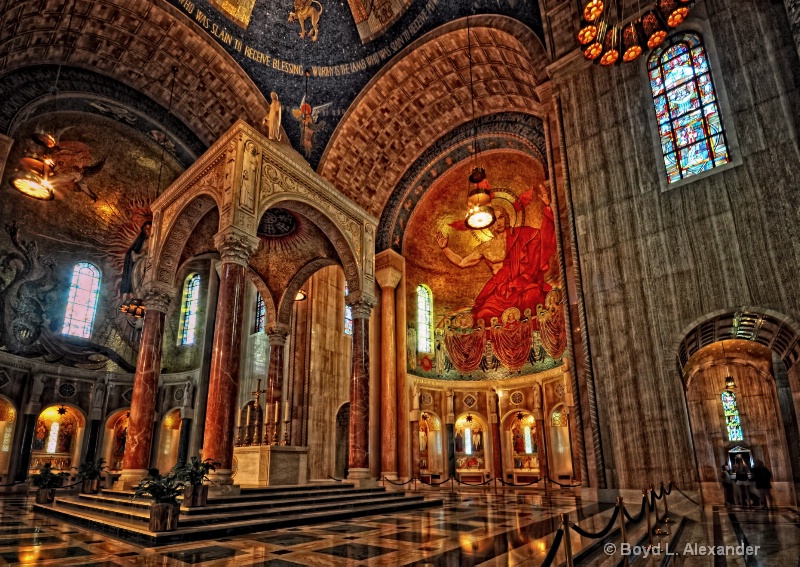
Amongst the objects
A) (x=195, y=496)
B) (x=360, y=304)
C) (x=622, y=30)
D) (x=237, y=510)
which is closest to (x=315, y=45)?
(x=360, y=304)

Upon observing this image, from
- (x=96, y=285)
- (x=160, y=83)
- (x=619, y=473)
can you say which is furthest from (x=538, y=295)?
(x=96, y=285)

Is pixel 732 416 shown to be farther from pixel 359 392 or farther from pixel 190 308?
pixel 190 308

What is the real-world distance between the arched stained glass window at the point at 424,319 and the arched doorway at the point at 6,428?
45.3 ft

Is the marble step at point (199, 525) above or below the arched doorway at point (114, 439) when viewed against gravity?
below

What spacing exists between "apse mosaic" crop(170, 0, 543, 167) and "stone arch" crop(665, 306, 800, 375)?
443 inches

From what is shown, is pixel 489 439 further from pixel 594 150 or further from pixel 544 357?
pixel 594 150

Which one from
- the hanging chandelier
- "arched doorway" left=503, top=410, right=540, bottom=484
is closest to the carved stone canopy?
the hanging chandelier

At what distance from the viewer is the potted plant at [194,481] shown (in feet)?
21.4

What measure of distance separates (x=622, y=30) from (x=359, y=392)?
9.69m

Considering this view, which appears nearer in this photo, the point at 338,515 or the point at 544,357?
the point at 338,515

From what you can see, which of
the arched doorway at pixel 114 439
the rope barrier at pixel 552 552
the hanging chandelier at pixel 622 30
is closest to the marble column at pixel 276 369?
the arched doorway at pixel 114 439

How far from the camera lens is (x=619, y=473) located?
8.46 metres

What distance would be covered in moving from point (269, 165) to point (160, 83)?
7.62m

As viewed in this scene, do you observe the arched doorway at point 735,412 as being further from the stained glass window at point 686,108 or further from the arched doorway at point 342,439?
the arched doorway at point 342,439
